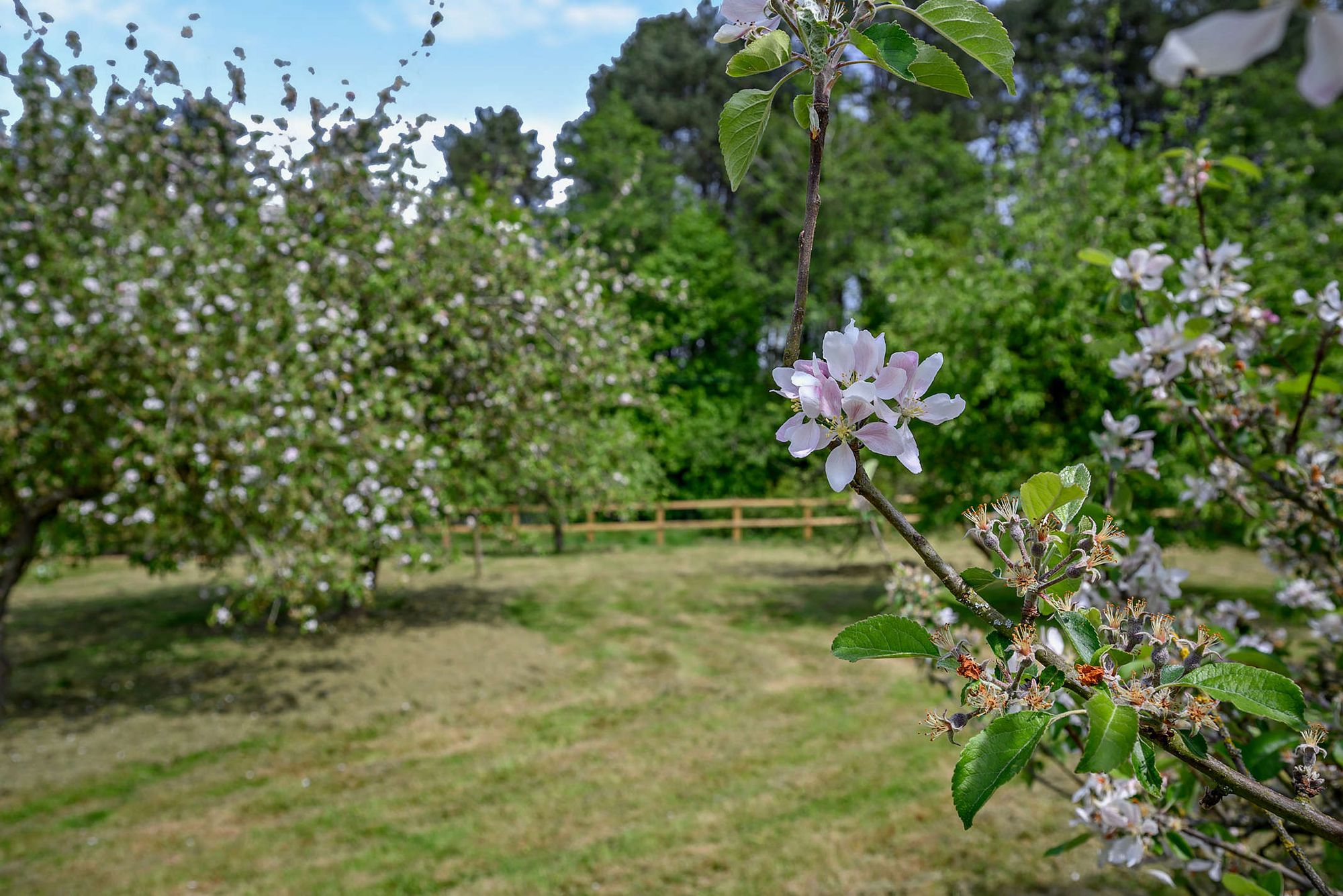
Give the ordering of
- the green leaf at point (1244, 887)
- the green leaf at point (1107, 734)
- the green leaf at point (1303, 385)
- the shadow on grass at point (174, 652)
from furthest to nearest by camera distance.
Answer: the shadow on grass at point (174, 652) < the green leaf at point (1303, 385) < the green leaf at point (1244, 887) < the green leaf at point (1107, 734)

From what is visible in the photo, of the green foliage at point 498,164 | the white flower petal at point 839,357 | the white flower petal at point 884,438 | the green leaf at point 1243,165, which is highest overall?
the green foliage at point 498,164

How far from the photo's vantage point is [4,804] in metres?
4.57

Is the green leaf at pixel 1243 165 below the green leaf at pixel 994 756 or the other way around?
the other way around

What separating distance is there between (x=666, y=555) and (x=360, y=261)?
9.10 m

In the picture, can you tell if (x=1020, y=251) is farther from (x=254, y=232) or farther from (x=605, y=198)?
(x=605, y=198)

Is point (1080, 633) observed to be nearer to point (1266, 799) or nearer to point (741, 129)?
point (1266, 799)

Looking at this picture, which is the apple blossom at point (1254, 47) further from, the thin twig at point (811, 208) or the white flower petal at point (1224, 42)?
the thin twig at point (811, 208)

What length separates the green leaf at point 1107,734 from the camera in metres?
0.70

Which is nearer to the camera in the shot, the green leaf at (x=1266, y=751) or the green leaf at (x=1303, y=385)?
the green leaf at (x=1266, y=751)

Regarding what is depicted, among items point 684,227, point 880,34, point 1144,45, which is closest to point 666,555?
point 684,227

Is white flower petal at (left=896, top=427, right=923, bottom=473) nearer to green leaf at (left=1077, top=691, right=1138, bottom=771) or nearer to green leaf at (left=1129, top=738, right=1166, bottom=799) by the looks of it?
green leaf at (left=1077, top=691, right=1138, bottom=771)

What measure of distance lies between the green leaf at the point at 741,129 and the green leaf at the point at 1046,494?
0.40m

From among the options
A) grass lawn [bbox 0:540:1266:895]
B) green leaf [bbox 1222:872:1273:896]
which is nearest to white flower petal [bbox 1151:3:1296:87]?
green leaf [bbox 1222:872:1273:896]

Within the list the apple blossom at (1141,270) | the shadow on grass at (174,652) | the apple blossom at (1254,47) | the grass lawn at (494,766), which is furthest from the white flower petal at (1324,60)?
the shadow on grass at (174,652)
